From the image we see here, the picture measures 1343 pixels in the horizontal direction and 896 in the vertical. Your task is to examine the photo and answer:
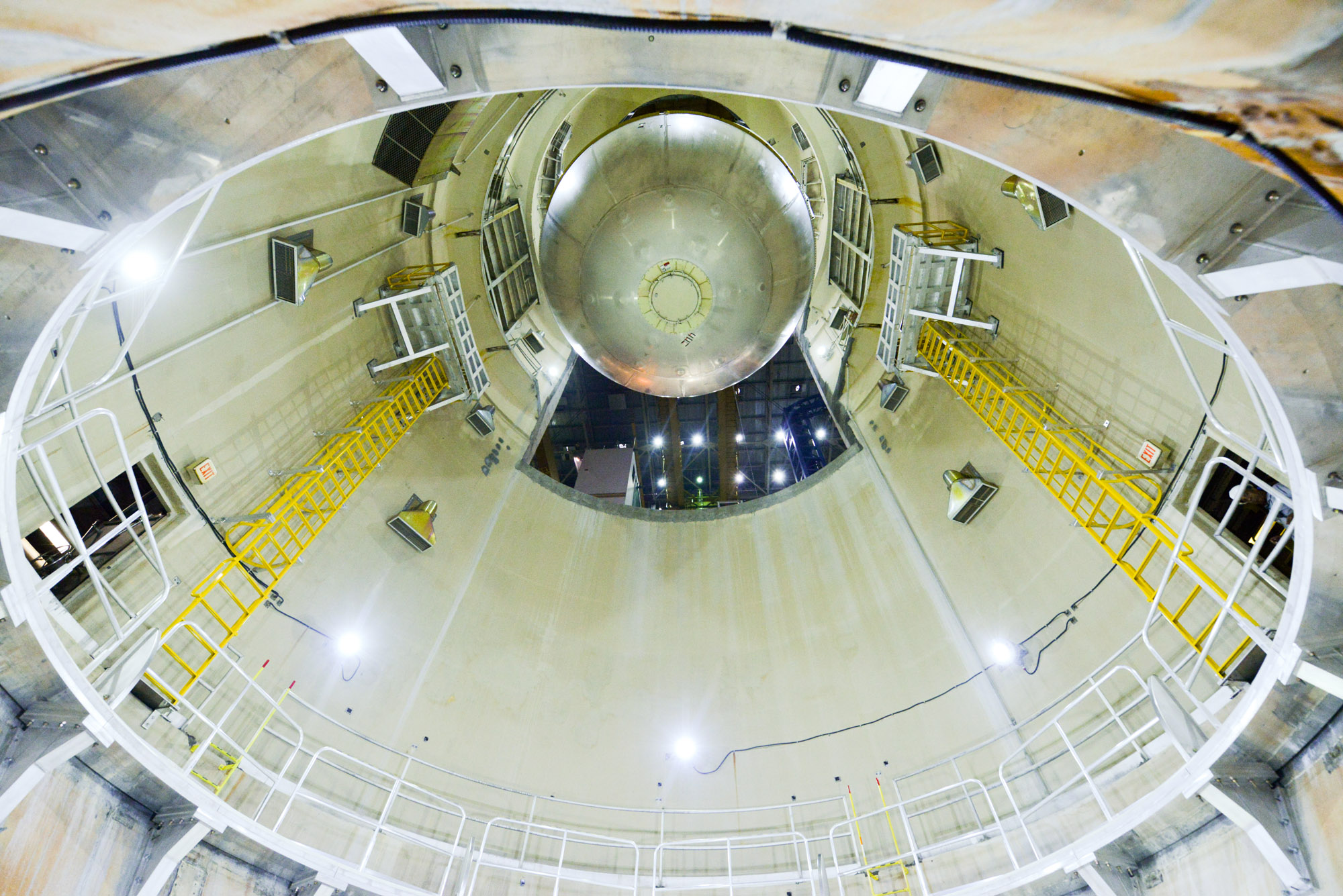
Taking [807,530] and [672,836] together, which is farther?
[807,530]

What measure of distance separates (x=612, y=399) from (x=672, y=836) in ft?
46.2

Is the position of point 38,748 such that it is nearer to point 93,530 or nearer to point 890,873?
point 93,530

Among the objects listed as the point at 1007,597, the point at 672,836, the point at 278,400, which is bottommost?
the point at 672,836

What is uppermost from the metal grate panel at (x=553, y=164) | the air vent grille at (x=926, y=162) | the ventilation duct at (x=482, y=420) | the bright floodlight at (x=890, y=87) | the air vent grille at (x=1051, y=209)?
the metal grate panel at (x=553, y=164)

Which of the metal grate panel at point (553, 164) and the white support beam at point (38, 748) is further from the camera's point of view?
the metal grate panel at point (553, 164)

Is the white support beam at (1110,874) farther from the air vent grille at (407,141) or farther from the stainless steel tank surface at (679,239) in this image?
the air vent grille at (407,141)

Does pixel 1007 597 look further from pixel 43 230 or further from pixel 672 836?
pixel 43 230

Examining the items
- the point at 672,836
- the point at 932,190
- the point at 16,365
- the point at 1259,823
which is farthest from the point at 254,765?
the point at 932,190

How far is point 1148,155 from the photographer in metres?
2.94

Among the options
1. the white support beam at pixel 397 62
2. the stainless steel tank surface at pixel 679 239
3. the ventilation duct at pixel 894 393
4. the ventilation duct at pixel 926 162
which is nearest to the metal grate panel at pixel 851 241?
the ventilation duct at pixel 926 162

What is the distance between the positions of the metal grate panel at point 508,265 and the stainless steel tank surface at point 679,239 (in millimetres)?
2503

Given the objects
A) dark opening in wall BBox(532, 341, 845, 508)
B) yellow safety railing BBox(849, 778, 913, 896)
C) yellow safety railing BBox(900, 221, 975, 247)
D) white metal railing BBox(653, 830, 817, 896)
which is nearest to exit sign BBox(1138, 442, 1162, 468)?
yellow safety railing BBox(900, 221, 975, 247)

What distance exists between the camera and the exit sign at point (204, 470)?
659 cm

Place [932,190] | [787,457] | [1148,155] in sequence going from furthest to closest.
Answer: [787,457] → [932,190] → [1148,155]
